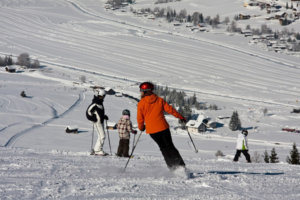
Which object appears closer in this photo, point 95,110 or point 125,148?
point 95,110

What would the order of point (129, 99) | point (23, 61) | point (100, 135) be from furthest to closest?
1. point (23, 61)
2. point (129, 99)
3. point (100, 135)

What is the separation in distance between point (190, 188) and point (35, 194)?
1.78 m

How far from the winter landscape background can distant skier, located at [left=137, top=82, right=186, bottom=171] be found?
0.32 metres

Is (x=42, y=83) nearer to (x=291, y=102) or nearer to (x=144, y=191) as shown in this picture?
(x=291, y=102)

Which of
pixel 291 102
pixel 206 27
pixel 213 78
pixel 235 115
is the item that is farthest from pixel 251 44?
pixel 235 115

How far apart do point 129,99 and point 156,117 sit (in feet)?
146

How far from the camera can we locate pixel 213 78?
67.5m

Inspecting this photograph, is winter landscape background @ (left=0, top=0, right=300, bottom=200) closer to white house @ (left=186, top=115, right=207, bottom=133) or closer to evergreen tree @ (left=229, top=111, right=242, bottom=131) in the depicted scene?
white house @ (left=186, top=115, right=207, bottom=133)

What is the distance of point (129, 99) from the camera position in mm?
49906

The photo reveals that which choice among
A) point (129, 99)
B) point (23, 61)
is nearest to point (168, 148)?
point (129, 99)

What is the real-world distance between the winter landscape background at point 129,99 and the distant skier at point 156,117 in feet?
1.05

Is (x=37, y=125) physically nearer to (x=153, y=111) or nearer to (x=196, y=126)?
(x=196, y=126)

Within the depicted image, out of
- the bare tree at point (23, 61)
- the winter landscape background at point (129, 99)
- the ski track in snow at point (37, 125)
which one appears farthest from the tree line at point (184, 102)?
the bare tree at point (23, 61)

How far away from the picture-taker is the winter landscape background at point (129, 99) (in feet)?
16.4
